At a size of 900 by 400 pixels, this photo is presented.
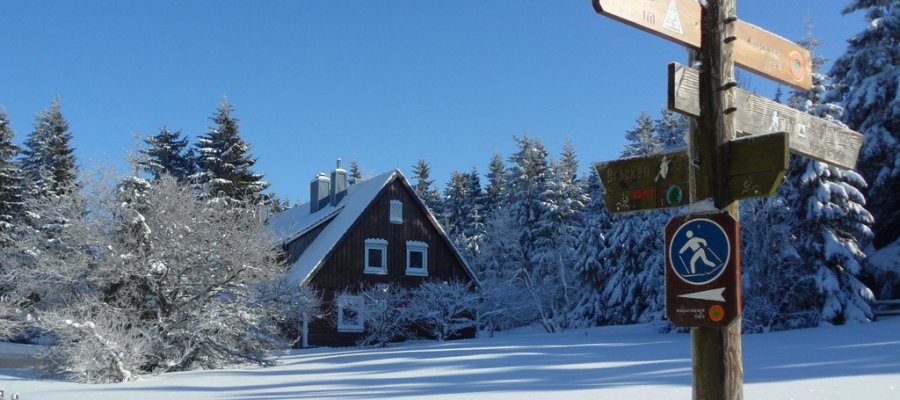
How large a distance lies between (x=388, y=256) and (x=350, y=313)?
3.37 m

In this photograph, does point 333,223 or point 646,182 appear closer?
point 646,182

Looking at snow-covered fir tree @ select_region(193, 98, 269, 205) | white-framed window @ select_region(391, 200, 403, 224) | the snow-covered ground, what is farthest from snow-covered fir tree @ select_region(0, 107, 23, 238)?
the snow-covered ground

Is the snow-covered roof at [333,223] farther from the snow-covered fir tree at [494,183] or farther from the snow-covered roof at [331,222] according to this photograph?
the snow-covered fir tree at [494,183]

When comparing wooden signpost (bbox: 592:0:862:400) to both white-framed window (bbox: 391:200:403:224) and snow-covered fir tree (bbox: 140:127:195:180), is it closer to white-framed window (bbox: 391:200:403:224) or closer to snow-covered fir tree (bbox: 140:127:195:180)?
white-framed window (bbox: 391:200:403:224)

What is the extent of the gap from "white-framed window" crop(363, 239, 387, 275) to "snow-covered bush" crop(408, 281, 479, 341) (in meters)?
1.99

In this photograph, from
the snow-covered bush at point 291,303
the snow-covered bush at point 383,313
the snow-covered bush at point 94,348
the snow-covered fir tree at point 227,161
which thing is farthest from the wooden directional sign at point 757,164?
the snow-covered fir tree at point 227,161

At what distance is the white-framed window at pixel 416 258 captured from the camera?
38344 millimetres

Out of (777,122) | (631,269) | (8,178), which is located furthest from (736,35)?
(8,178)

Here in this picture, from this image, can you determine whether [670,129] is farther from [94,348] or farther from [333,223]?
[94,348]

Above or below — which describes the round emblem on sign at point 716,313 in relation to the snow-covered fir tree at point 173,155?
below

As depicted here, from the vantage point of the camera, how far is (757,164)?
13.9 ft

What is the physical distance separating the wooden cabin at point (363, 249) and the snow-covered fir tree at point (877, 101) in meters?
18.7

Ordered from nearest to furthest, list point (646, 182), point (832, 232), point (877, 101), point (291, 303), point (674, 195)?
point (674, 195), point (646, 182), point (832, 232), point (291, 303), point (877, 101)

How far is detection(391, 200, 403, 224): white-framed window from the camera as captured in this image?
38.2 meters
